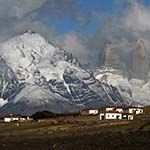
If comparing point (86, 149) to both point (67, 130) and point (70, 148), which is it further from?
point (67, 130)

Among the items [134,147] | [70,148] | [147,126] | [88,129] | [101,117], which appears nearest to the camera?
[134,147]

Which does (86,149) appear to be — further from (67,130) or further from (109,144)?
(67,130)

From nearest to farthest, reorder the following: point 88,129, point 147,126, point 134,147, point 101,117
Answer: point 134,147 → point 147,126 → point 88,129 → point 101,117

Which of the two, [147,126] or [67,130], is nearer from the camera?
[147,126]

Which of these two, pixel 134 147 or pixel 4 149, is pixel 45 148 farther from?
pixel 134 147

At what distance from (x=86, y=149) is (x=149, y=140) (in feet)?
38.7

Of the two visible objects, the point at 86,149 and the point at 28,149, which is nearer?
the point at 86,149

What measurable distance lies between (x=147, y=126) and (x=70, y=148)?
3904 cm

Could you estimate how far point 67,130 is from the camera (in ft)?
441

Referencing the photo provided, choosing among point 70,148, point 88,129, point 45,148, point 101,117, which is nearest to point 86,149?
point 70,148

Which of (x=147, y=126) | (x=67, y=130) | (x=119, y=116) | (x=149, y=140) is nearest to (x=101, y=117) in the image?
(x=119, y=116)

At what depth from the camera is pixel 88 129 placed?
428 ft

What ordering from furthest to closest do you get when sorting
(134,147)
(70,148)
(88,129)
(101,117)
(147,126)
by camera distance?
(101,117) < (88,129) < (147,126) < (70,148) < (134,147)

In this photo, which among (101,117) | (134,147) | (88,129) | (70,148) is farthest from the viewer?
(101,117)
